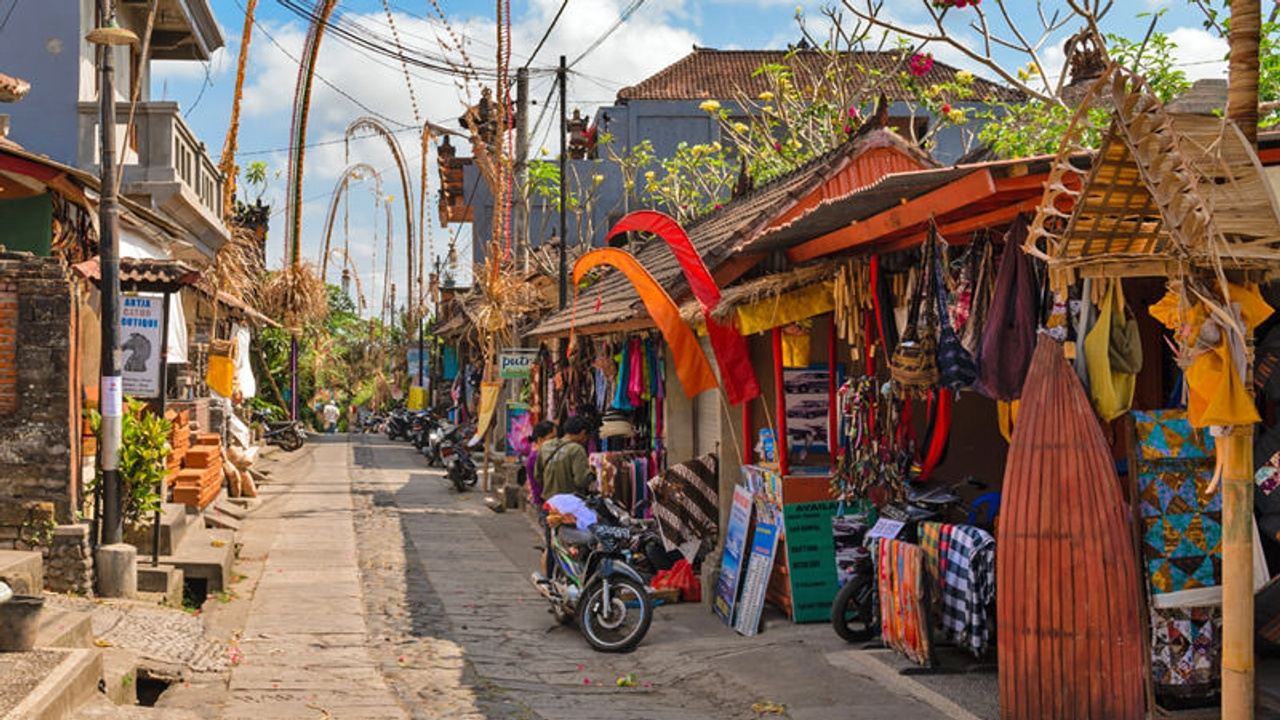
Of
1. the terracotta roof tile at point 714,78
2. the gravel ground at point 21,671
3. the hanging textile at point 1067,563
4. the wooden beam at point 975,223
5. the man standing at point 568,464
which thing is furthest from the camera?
the terracotta roof tile at point 714,78

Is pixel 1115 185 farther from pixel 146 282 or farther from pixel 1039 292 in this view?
pixel 146 282

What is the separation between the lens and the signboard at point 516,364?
22.0 metres

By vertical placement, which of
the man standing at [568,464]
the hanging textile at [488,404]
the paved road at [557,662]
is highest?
the hanging textile at [488,404]

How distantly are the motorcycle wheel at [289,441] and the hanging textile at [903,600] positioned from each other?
2892cm

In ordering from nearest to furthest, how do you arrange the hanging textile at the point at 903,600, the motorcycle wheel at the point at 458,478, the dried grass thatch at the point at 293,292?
the hanging textile at the point at 903,600 → the motorcycle wheel at the point at 458,478 → the dried grass thatch at the point at 293,292

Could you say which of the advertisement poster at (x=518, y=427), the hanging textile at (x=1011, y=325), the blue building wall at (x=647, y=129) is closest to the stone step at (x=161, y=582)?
the hanging textile at (x=1011, y=325)

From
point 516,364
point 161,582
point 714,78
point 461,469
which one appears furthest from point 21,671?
point 714,78

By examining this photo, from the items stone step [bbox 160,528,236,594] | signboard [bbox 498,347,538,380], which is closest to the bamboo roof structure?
stone step [bbox 160,528,236,594]

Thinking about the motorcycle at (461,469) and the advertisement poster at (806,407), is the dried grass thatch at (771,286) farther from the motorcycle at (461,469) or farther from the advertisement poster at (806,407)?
the motorcycle at (461,469)

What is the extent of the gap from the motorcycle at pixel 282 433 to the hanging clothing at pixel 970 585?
29502 mm

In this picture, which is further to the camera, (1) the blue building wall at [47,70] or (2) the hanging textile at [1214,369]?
(1) the blue building wall at [47,70]

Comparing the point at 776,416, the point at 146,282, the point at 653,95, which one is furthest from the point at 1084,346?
the point at 653,95

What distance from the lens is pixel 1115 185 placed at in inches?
211

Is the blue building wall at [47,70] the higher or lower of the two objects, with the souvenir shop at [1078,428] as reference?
higher
